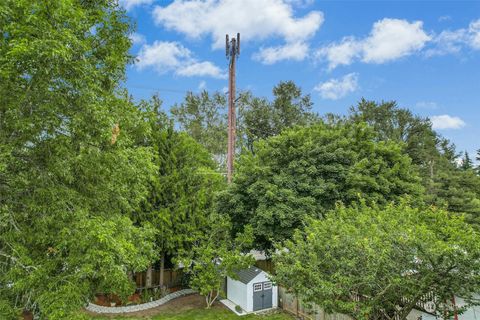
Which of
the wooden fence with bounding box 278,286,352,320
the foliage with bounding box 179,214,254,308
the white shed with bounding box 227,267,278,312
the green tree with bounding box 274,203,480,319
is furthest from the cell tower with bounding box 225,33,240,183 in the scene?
the green tree with bounding box 274,203,480,319

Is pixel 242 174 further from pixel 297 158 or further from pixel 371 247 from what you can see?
pixel 371 247

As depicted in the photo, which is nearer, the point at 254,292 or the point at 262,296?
the point at 254,292

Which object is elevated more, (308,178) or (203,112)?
(203,112)

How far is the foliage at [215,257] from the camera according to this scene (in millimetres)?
12398

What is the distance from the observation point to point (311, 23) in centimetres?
1538

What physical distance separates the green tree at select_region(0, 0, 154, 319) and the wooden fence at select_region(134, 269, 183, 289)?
8609 millimetres

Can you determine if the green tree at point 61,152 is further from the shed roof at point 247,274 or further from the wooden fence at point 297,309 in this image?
the wooden fence at point 297,309

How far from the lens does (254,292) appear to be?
41.1ft

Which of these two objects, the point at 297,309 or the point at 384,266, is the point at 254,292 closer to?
the point at 297,309

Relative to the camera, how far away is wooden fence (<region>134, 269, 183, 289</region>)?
48.3 feet

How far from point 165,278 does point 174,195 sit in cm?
466

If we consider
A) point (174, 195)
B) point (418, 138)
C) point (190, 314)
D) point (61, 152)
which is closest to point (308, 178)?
point (174, 195)

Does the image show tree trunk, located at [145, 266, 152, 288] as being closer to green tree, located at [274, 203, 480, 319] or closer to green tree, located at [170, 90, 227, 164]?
green tree, located at [274, 203, 480, 319]

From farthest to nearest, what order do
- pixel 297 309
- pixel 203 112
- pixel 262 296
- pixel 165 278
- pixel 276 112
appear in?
pixel 203 112 → pixel 276 112 → pixel 165 278 → pixel 262 296 → pixel 297 309
